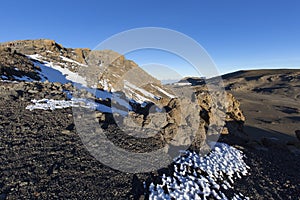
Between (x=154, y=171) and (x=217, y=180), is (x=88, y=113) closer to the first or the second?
(x=154, y=171)

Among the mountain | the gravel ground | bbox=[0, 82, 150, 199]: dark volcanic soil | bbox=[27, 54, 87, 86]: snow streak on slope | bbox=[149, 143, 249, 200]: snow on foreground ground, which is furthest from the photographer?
bbox=[27, 54, 87, 86]: snow streak on slope

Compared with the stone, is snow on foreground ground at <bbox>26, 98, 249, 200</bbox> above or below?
below

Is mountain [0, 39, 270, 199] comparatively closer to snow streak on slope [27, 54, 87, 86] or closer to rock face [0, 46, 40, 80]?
rock face [0, 46, 40, 80]

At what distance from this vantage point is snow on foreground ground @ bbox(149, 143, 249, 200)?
8.66m

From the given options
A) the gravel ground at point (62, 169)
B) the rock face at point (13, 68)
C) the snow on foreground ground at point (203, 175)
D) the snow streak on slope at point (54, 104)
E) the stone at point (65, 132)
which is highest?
the rock face at point (13, 68)

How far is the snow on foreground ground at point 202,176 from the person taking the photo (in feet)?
28.4

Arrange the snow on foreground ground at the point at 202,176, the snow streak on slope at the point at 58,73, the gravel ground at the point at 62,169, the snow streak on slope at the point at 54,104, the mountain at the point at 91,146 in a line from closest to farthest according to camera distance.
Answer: the gravel ground at the point at 62,169 → the mountain at the point at 91,146 → the snow on foreground ground at the point at 202,176 → the snow streak on slope at the point at 54,104 → the snow streak on slope at the point at 58,73

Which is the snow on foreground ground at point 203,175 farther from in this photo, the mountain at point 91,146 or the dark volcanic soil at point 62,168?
the dark volcanic soil at point 62,168

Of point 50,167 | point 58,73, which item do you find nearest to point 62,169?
point 50,167

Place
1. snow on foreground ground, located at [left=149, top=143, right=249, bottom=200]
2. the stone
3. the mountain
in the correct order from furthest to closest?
the stone < snow on foreground ground, located at [left=149, top=143, right=249, bottom=200] < the mountain

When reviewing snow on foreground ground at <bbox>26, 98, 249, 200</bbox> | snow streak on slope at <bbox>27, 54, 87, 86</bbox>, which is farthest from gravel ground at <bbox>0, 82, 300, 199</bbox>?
snow streak on slope at <bbox>27, 54, 87, 86</bbox>

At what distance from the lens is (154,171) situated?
32.4ft

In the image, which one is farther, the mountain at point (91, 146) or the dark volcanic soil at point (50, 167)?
the mountain at point (91, 146)

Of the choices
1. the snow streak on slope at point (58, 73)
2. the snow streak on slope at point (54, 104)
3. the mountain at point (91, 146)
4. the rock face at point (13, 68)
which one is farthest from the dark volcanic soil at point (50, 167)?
the snow streak on slope at point (58, 73)
